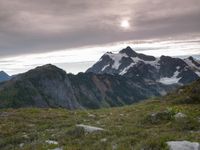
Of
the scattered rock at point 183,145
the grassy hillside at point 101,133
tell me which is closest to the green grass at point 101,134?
the grassy hillside at point 101,133

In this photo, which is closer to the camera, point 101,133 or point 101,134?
point 101,134

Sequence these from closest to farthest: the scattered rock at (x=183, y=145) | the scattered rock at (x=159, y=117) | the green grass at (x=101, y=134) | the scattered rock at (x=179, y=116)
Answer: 1. the scattered rock at (x=183, y=145)
2. the green grass at (x=101, y=134)
3. the scattered rock at (x=179, y=116)
4. the scattered rock at (x=159, y=117)

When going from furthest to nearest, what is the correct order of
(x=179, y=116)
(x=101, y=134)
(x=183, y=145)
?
1. (x=179, y=116)
2. (x=101, y=134)
3. (x=183, y=145)

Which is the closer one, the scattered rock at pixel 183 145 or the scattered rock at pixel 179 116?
the scattered rock at pixel 183 145

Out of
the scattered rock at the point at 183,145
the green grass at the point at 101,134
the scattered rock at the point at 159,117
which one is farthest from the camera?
the scattered rock at the point at 159,117

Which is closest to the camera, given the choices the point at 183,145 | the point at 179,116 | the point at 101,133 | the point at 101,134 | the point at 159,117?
the point at 183,145

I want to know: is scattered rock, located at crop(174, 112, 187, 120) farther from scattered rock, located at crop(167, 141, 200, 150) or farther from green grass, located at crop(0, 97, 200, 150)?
scattered rock, located at crop(167, 141, 200, 150)

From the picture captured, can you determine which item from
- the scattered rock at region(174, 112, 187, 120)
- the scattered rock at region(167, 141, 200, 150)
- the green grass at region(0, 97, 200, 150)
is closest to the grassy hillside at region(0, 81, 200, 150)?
the green grass at region(0, 97, 200, 150)

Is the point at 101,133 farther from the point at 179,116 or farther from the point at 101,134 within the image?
the point at 179,116

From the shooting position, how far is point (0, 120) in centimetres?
3381

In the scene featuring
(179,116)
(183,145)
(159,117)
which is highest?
(183,145)

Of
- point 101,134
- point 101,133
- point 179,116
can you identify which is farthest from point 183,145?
point 179,116

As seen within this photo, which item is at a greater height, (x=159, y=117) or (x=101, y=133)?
(x=101, y=133)

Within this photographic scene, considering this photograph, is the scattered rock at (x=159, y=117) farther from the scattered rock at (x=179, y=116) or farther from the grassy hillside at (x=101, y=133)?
the scattered rock at (x=179, y=116)
